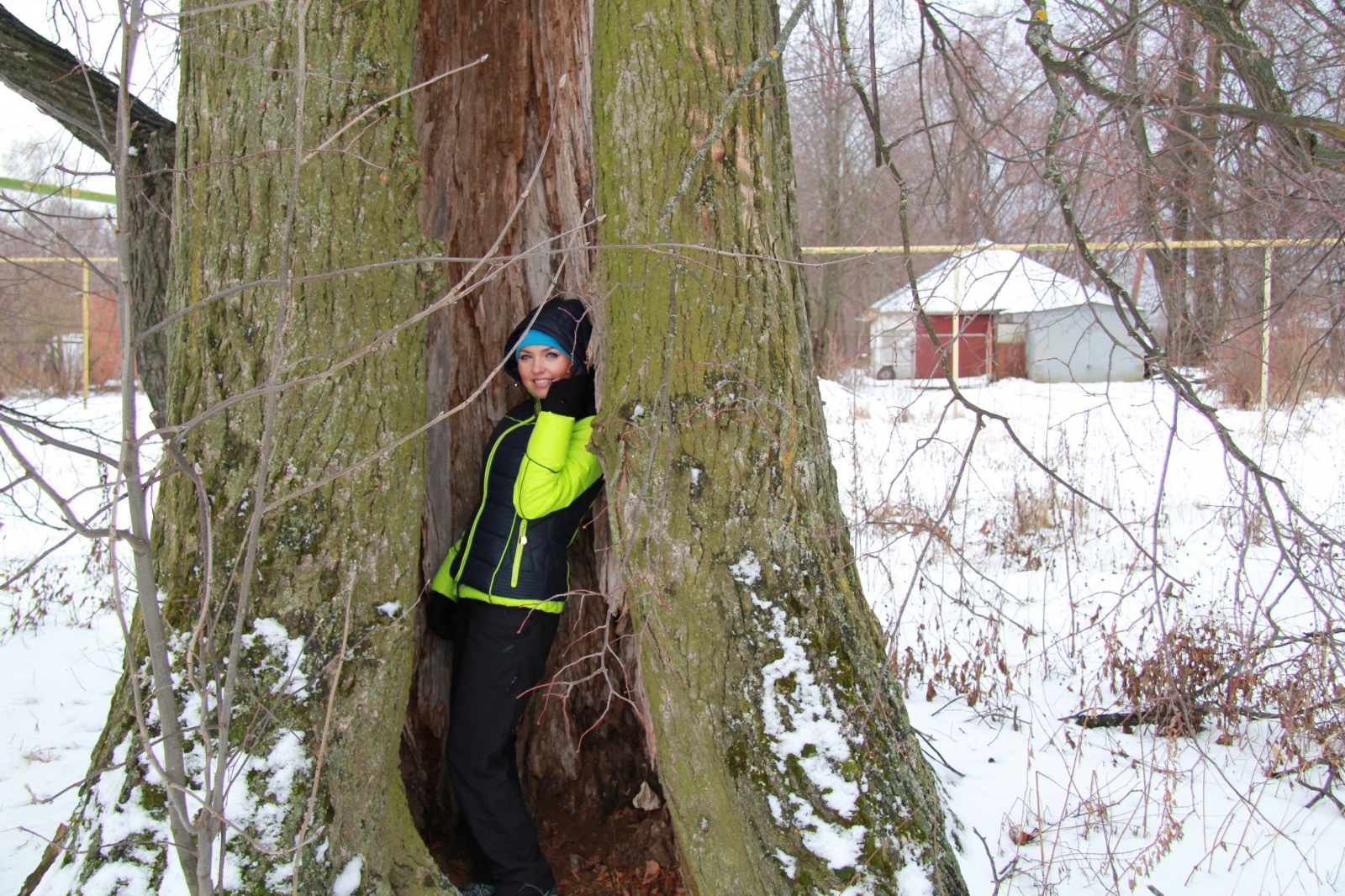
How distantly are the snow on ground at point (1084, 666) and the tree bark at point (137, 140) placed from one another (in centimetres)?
269

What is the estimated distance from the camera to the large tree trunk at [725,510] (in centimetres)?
219

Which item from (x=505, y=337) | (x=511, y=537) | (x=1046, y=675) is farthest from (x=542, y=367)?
(x=1046, y=675)

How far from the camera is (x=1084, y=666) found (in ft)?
13.1

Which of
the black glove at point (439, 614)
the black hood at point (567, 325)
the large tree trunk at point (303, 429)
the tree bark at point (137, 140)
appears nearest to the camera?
the large tree trunk at point (303, 429)

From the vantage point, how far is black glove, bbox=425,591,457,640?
2865 millimetres

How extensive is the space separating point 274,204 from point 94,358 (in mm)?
13866

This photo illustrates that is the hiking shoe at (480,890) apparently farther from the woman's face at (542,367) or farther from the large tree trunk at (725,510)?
the woman's face at (542,367)

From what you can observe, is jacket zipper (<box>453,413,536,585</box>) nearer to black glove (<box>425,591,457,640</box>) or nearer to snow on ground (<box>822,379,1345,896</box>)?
black glove (<box>425,591,457,640</box>)

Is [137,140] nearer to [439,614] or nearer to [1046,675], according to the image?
[439,614]

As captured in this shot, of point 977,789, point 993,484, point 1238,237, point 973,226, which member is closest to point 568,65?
point 973,226

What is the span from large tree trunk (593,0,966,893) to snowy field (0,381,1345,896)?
28cm

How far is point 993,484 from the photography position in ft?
23.8

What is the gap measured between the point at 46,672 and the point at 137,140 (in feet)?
8.01

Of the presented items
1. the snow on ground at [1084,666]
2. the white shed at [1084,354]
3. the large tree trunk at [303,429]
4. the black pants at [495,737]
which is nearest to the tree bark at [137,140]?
the large tree trunk at [303,429]
